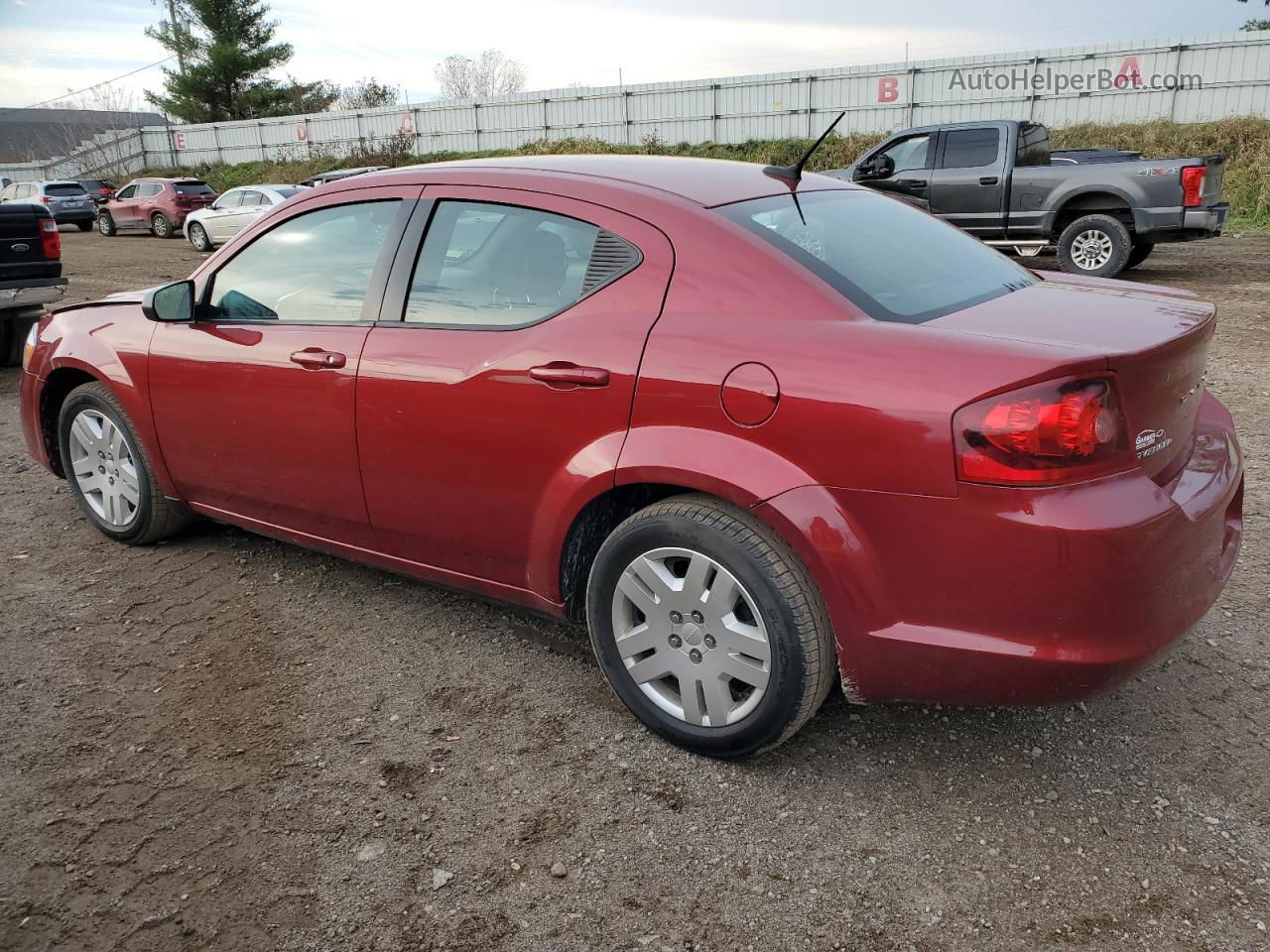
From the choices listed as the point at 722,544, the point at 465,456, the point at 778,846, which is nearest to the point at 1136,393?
the point at 722,544

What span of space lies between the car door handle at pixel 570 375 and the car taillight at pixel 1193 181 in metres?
A: 10.6

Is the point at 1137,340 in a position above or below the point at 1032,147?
below

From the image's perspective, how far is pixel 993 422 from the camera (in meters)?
2.23

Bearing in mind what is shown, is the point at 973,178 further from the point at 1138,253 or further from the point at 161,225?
the point at 161,225

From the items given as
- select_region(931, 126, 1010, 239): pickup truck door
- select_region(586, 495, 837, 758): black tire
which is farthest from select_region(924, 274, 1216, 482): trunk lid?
select_region(931, 126, 1010, 239): pickup truck door

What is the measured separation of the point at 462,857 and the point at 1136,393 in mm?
1972

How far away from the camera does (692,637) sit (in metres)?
2.72

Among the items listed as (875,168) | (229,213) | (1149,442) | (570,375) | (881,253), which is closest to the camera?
(1149,442)

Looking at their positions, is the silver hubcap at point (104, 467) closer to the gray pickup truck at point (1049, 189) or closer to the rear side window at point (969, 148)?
the gray pickup truck at point (1049, 189)

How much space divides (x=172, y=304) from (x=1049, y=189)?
35.3 feet

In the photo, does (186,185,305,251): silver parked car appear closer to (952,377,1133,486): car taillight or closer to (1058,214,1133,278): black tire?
(1058,214,1133,278): black tire

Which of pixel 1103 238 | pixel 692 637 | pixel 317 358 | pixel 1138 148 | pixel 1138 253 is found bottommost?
pixel 692 637

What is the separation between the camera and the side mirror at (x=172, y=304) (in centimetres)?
385

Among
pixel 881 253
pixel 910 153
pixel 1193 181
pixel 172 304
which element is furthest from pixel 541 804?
pixel 910 153
